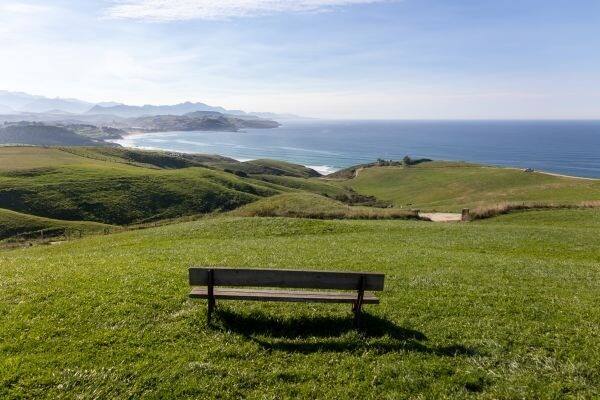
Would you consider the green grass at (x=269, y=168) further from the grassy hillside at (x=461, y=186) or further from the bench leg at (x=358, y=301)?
the bench leg at (x=358, y=301)

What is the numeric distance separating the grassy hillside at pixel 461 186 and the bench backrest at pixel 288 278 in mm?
50923

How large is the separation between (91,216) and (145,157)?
2833 inches

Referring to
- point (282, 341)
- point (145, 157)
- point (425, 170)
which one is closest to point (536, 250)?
point (282, 341)

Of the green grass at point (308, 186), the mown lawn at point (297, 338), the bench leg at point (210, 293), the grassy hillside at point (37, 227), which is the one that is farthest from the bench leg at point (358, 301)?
the green grass at point (308, 186)

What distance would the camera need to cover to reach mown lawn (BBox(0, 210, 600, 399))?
28.1 feet

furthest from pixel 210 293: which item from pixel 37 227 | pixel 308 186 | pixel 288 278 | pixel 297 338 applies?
pixel 308 186

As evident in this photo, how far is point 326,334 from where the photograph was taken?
10891 mm

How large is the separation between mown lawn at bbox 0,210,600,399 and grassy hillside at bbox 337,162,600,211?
46.1 meters

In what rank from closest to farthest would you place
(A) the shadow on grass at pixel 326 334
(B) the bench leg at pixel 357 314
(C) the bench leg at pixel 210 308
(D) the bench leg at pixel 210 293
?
(A) the shadow on grass at pixel 326 334 → (D) the bench leg at pixel 210 293 → (B) the bench leg at pixel 357 314 → (C) the bench leg at pixel 210 308

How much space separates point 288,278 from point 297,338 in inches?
59.9

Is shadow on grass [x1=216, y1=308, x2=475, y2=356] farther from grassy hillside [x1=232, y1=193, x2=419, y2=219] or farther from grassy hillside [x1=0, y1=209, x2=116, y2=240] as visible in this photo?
grassy hillside [x1=0, y1=209, x2=116, y2=240]

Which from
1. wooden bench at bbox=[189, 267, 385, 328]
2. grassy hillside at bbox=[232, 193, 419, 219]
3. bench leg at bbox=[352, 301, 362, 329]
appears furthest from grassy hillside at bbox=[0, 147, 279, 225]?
bench leg at bbox=[352, 301, 362, 329]

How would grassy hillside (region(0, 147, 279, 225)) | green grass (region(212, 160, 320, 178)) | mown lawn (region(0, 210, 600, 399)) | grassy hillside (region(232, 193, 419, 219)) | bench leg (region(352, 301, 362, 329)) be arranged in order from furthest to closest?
green grass (region(212, 160, 320, 178)) → grassy hillside (region(0, 147, 279, 225)) → grassy hillside (region(232, 193, 419, 219)) → bench leg (region(352, 301, 362, 329)) → mown lawn (region(0, 210, 600, 399))

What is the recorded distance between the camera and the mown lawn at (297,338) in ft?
28.1
